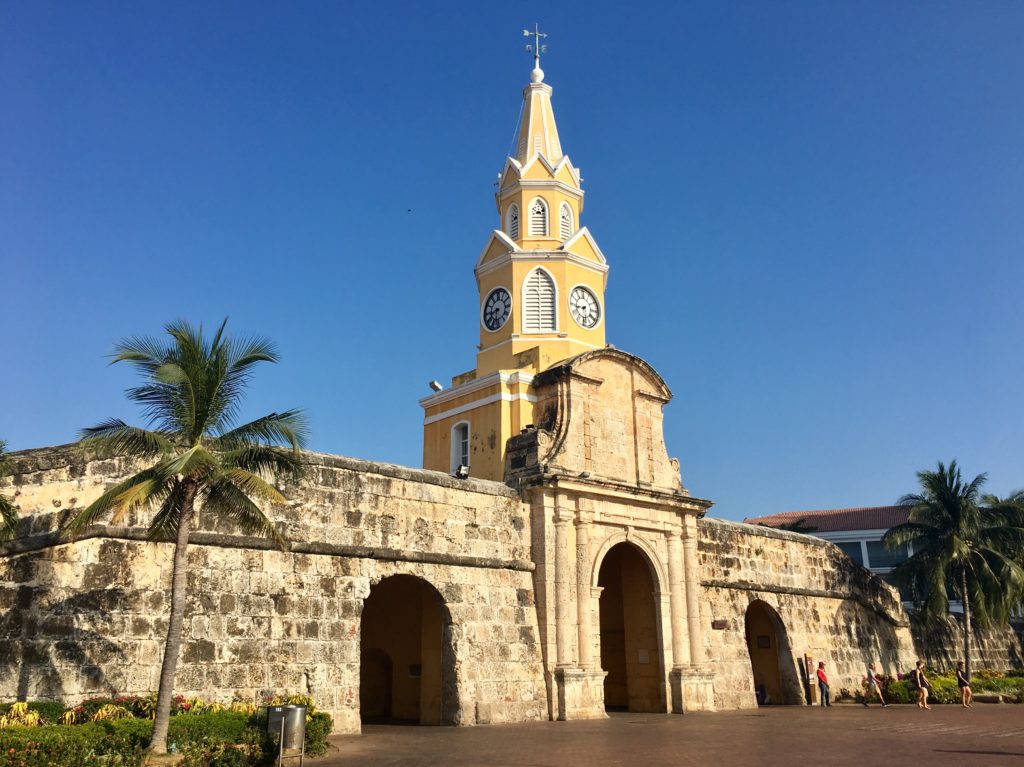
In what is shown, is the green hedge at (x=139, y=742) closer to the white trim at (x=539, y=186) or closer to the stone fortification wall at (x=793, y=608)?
the stone fortification wall at (x=793, y=608)

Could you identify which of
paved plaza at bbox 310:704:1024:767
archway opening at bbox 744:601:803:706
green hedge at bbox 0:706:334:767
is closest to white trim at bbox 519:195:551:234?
archway opening at bbox 744:601:803:706

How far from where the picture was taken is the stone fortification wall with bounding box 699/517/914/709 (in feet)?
76.3

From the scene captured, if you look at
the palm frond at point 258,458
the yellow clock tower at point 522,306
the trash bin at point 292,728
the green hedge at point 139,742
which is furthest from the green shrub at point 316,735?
the yellow clock tower at point 522,306

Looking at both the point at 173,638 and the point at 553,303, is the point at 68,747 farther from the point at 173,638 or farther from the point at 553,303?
the point at 553,303

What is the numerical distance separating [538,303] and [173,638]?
16.7 metres

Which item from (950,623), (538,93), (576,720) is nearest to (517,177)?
(538,93)

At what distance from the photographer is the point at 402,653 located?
20172 mm

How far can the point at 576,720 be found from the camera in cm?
1795

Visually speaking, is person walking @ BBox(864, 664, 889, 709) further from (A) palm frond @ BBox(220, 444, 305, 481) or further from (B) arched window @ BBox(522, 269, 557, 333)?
(A) palm frond @ BBox(220, 444, 305, 481)

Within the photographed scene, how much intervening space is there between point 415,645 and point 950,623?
→ 2275cm

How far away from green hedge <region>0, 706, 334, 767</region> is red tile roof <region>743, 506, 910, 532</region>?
160 feet

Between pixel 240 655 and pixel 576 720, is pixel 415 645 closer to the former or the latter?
pixel 576 720

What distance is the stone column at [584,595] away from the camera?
62.0 ft

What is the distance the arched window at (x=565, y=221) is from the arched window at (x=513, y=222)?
1343 millimetres
